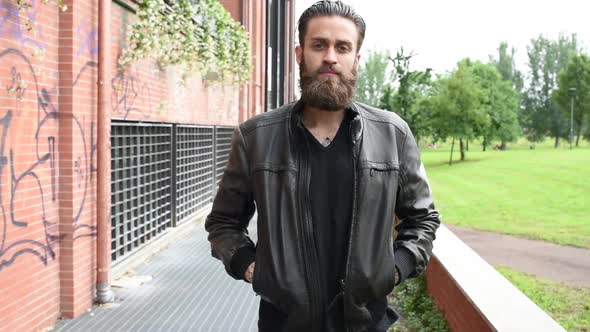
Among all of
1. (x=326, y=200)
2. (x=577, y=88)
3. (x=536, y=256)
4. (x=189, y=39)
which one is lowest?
(x=536, y=256)

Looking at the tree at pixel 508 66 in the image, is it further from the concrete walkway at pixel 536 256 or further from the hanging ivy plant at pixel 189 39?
the hanging ivy plant at pixel 189 39

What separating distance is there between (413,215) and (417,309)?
431 centimetres

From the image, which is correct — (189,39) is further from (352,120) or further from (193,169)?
(352,120)

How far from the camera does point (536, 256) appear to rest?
1507 centimetres

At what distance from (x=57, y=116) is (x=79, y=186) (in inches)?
27.0

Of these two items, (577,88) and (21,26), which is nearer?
(21,26)

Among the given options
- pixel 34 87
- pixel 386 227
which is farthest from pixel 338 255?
pixel 34 87

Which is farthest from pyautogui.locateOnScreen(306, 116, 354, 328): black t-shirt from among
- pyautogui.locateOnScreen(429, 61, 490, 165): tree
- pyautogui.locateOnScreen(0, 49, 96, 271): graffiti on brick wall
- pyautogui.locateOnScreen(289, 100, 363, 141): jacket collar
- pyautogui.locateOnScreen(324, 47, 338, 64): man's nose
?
pyautogui.locateOnScreen(429, 61, 490, 165): tree

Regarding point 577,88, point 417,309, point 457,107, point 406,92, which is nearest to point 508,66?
point 577,88

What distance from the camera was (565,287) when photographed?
A: 409 inches

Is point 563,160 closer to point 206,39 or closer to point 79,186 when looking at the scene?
point 206,39

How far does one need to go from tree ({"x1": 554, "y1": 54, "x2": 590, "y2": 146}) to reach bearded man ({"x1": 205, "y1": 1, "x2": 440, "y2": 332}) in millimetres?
81215

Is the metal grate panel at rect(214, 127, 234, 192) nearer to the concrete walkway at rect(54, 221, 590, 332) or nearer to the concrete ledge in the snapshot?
the concrete walkway at rect(54, 221, 590, 332)

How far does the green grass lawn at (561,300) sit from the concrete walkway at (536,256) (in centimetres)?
67
